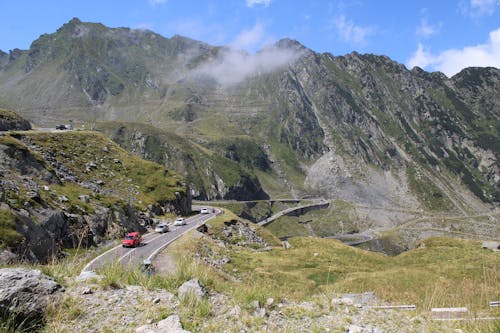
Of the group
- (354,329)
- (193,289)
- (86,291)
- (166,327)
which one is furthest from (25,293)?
(354,329)

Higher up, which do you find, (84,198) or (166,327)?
(166,327)

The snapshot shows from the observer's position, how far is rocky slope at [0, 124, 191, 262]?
26.2 metres

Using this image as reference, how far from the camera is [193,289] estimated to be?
8531mm

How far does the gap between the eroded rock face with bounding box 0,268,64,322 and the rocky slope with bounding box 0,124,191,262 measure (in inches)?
70.9

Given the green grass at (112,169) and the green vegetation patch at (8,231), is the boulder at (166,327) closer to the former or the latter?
the green vegetation patch at (8,231)

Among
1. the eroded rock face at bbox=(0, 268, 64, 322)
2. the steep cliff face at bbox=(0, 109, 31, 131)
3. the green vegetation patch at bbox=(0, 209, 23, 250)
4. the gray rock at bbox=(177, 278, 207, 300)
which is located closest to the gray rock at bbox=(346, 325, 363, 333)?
the gray rock at bbox=(177, 278, 207, 300)

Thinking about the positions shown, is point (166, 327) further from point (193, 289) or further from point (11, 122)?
point (11, 122)

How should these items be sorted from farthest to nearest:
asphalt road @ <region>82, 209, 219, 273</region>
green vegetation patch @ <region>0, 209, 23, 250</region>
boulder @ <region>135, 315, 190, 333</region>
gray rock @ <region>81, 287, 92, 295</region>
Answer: asphalt road @ <region>82, 209, 219, 273</region> < green vegetation patch @ <region>0, 209, 23, 250</region> < gray rock @ <region>81, 287, 92, 295</region> < boulder @ <region>135, 315, 190, 333</region>

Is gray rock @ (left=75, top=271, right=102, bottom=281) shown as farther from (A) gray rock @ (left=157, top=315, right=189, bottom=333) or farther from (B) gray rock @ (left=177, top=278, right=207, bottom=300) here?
(A) gray rock @ (left=157, top=315, right=189, bottom=333)

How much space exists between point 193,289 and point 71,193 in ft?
132

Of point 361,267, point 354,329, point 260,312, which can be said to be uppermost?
point 260,312

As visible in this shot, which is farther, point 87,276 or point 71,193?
point 71,193

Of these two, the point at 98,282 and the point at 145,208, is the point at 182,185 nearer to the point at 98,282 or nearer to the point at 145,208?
the point at 145,208

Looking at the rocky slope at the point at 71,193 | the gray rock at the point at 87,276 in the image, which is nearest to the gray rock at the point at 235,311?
the gray rock at the point at 87,276
